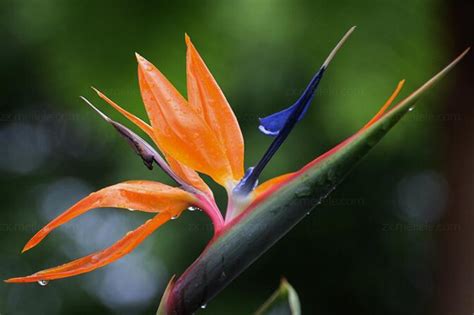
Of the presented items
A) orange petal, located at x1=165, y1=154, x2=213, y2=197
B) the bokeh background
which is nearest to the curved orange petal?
orange petal, located at x1=165, y1=154, x2=213, y2=197

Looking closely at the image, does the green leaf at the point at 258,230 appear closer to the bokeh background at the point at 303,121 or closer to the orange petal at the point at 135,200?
the orange petal at the point at 135,200

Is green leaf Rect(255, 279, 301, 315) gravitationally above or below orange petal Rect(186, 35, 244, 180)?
below

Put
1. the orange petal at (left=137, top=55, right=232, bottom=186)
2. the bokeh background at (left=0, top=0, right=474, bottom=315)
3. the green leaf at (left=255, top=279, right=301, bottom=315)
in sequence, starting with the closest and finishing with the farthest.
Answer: the green leaf at (left=255, top=279, right=301, bottom=315) < the orange petal at (left=137, top=55, right=232, bottom=186) < the bokeh background at (left=0, top=0, right=474, bottom=315)

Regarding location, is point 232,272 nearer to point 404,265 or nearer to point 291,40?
point 291,40

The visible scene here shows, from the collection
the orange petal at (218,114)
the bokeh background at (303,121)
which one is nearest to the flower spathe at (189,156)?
the orange petal at (218,114)

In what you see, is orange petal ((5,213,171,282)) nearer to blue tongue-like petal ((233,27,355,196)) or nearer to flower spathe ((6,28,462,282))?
flower spathe ((6,28,462,282))

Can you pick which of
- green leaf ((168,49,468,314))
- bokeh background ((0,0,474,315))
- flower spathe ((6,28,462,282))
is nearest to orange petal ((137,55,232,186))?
flower spathe ((6,28,462,282))

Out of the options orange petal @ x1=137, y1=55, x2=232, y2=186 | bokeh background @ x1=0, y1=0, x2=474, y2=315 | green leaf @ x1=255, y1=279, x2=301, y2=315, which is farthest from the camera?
bokeh background @ x1=0, y1=0, x2=474, y2=315

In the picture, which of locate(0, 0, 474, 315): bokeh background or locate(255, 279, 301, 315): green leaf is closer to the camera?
locate(255, 279, 301, 315): green leaf
